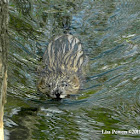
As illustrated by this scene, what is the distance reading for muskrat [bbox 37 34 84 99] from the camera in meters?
7.51

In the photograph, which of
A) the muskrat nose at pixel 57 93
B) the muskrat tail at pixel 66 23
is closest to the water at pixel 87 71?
the muskrat tail at pixel 66 23

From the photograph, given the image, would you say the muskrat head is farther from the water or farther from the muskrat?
the water

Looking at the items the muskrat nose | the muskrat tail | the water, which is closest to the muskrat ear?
the water

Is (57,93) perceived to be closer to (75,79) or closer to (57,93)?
(57,93)

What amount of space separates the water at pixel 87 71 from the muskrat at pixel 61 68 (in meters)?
0.21

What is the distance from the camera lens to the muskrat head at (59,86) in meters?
7.31

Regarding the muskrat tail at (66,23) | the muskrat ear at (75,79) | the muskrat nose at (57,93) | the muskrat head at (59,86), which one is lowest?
the muskrat nose at (57,93)

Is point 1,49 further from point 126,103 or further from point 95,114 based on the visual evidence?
point 126,103

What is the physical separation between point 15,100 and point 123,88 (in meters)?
2.26

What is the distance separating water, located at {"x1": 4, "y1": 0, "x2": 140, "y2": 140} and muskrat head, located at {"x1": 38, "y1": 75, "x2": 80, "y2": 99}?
0.16m

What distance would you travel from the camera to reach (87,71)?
8.70m

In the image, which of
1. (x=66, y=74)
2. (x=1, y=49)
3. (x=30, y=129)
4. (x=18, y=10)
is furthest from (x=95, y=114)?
(x=18, y=10)

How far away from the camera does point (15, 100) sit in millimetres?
6895

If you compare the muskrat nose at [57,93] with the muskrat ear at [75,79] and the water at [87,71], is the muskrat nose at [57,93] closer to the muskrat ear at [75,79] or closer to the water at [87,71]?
the water at [87,71]
